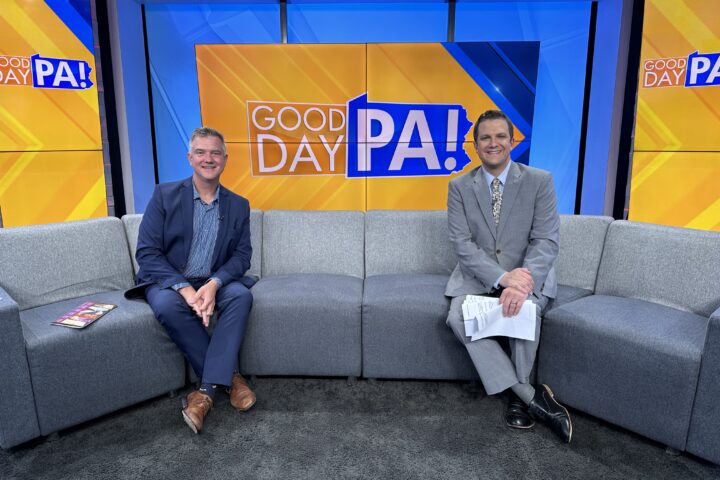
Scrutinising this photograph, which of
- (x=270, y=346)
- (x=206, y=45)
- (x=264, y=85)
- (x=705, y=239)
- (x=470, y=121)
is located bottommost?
(x=270, y=346)

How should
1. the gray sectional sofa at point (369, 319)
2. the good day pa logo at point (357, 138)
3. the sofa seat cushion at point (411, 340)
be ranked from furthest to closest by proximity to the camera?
the good day pa logo at point (357, 138) → the sofa seat cushion at point (411, 340) → the gray sectional sofa at point (369, 319)

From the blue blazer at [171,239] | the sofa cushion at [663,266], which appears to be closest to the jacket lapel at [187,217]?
the blue blazer at [171,239]

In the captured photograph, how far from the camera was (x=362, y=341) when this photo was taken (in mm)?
2412

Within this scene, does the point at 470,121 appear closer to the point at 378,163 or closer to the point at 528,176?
the point at 378,163

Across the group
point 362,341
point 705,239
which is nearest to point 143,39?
point 362,341

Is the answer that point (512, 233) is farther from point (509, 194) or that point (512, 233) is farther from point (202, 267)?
point (202, 267)

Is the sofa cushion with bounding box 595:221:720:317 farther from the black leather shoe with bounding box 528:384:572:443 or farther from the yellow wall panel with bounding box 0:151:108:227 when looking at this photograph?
the yellow wall panel with bounding box 0:151:108:227

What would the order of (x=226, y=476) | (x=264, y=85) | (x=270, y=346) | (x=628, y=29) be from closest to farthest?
(x=226, y=476) → (x=270, y=346) → (x=628, y=29) → (x=264, y=85)

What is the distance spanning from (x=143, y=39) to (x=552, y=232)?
11.7 ft

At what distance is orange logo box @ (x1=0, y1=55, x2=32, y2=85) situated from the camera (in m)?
3.08

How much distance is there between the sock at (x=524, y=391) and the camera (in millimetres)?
2031

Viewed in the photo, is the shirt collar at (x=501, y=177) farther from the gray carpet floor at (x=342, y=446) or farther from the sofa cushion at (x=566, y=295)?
the gray carpet floor at (x=342, y=446)

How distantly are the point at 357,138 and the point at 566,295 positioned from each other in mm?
2107

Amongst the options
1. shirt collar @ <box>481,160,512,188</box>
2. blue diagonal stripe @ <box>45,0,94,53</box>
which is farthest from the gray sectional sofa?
blue diagonal stripe @ <box>45,0,94,53</box>
